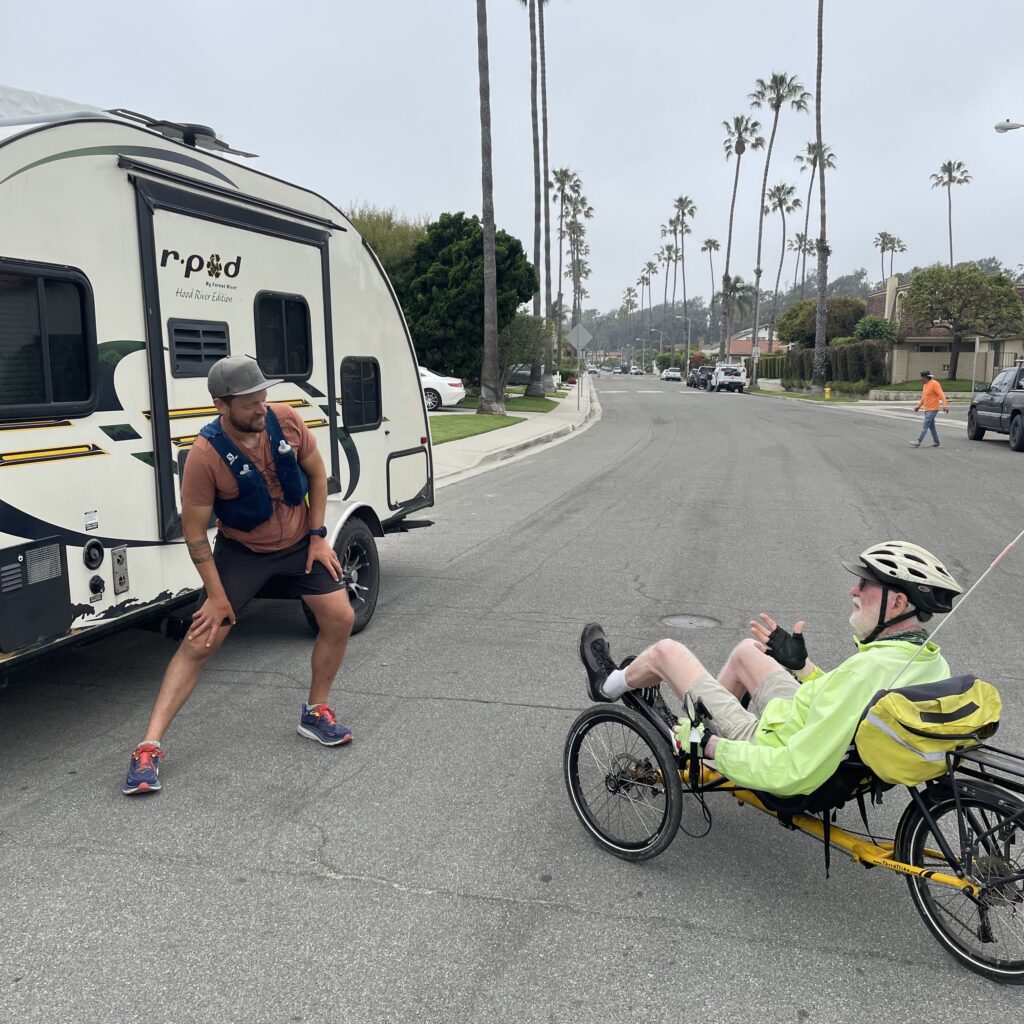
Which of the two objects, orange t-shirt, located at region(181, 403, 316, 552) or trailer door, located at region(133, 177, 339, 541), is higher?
trailer door, located at region(133, 177, 339, 541)

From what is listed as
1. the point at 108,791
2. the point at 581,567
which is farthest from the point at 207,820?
the point at 581,567

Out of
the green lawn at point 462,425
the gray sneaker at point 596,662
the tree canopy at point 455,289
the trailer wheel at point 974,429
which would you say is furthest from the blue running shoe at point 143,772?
the tree canopy at point 455,289

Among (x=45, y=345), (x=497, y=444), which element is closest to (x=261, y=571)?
(x=45, y=345)

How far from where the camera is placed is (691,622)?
664 cm

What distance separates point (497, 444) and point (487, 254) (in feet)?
29.7

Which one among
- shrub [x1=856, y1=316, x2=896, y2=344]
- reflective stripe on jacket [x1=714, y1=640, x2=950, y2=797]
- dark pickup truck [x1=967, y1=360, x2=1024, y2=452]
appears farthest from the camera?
→ shrub [x1=856, y1=316, x2=896, y2=344]

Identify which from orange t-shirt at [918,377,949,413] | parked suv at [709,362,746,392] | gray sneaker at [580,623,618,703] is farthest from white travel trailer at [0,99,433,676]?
parked suv at [709,362,746,392]

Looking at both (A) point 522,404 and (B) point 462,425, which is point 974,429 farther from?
(A) point 522,404

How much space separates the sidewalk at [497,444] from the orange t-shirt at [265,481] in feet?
31.6

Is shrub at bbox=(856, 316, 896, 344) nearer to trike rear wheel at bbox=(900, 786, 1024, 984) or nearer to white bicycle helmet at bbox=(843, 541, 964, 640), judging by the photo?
white bicycle helmet at bbox=(843, 541, 964, 640)

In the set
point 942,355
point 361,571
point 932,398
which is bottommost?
point 361,571

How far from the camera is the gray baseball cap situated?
3.88m

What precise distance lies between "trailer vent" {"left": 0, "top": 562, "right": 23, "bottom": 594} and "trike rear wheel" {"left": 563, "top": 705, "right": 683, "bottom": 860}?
2.47 meters

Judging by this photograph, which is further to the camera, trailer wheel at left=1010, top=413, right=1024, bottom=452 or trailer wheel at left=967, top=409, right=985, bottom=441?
trailer wheel at left=967, top=409, right=985, bottom=441
